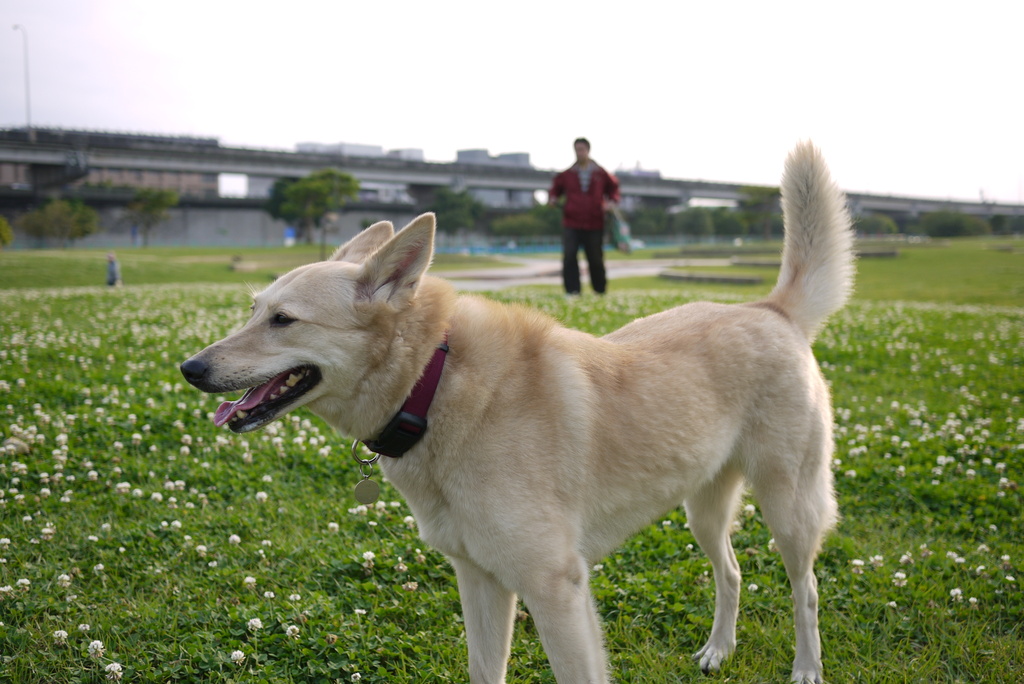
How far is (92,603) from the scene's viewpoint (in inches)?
153

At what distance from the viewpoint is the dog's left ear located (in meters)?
2.95

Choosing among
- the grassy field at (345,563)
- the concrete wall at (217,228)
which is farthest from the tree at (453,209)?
the grassy field at (345,563)

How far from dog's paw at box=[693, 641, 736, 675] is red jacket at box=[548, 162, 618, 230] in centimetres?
1105

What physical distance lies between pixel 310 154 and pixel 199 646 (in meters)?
79.4

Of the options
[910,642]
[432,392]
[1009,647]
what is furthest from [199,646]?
[1009,647]

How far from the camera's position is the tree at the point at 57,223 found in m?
54.7

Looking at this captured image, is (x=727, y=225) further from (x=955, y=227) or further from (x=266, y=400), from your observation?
(x=266, y=400)

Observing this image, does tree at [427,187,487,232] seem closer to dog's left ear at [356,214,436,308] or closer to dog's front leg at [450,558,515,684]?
dog's left ear at [356,214,436,308]

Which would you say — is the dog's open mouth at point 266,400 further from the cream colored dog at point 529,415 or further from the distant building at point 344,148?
the distant building at point 344,148

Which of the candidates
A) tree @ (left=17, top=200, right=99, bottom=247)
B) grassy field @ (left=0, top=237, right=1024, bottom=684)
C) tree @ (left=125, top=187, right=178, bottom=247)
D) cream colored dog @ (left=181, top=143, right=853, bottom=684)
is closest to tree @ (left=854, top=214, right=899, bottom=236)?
tree @ (left=125, top=187, right=178, bottom=247)

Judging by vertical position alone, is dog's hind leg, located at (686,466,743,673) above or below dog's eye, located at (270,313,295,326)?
below

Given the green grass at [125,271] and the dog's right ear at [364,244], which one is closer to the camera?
the dog's right ear at [364,244]

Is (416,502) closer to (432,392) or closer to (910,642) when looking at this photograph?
(432,392)

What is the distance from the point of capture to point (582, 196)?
46.0 feet
